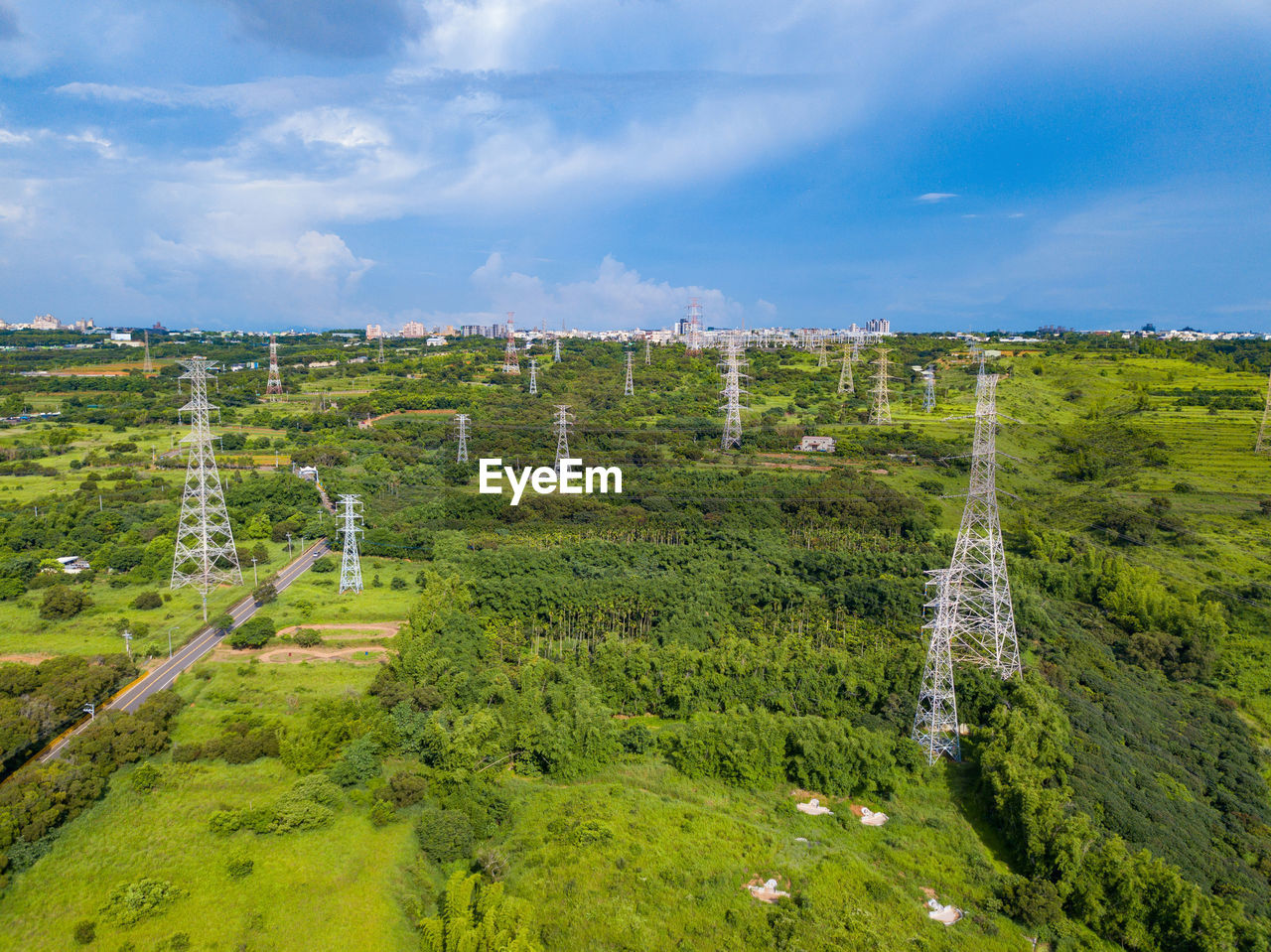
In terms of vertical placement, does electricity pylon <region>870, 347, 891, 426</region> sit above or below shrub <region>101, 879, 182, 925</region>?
above

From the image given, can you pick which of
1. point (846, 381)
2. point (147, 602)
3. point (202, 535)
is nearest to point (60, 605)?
point (147, 602)

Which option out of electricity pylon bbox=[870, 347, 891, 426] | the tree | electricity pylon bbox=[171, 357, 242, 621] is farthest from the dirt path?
electricity pylon bbox=[870, 347, 891, 426]

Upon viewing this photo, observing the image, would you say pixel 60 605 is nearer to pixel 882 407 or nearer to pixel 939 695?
pixel 939 695

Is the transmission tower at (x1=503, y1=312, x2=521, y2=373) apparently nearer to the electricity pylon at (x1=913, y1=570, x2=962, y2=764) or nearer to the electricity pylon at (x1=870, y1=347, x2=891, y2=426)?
the electricity pylon at (x1=870, y1=347, x2=891, y2=426)

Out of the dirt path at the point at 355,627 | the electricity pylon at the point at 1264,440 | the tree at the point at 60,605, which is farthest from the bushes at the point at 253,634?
the electricity pylon at the point at 1264,440

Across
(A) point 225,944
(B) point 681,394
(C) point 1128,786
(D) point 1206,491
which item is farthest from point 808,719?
(B) point 681,394

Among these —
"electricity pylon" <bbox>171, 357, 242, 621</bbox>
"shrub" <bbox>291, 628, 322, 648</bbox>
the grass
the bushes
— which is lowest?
the grass

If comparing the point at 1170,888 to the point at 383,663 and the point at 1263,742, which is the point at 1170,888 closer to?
the point at 1263,742
